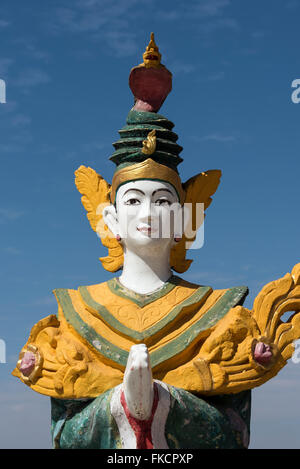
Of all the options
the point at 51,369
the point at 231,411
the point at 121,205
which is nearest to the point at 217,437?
the point at 231,411

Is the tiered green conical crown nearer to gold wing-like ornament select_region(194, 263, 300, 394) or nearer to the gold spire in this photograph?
the gold spire

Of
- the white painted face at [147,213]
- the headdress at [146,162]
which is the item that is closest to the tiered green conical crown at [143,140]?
the headdress at [146,162]

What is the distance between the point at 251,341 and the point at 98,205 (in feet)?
6.66

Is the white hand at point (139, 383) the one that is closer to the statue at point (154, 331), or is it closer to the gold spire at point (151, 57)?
the statue at point (154, 331)

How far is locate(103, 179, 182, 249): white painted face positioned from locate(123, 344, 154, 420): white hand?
145 cm

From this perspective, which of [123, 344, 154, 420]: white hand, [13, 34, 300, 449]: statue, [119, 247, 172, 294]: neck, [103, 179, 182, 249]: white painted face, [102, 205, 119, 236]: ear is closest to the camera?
[123, 344, 154, 420]: white hand

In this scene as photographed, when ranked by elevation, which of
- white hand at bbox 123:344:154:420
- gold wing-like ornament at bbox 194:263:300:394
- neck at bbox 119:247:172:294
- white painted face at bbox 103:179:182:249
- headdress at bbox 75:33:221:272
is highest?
headdress at bbox 75:33:221:272

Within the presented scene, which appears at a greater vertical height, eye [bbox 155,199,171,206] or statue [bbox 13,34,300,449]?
eye [bbox 155,199,171,206]

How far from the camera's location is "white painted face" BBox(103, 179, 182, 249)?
8656mm

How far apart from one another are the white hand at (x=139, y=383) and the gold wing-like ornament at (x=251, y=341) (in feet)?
2.36

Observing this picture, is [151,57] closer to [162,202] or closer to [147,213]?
[162,202]

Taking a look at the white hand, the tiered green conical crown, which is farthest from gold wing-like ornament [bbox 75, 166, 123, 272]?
the white hand

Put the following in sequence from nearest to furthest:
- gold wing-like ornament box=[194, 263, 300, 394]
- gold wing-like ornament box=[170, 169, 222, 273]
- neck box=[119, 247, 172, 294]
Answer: gold wing-like ornament box=[194, 263, 300, 394] < neck box=[119, 247, 172, 294] < gold wing-like ornament box=[170, 169, 222, 273]
